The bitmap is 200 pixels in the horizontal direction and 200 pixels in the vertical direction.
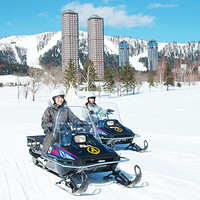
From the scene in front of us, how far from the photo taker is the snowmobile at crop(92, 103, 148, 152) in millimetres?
7383

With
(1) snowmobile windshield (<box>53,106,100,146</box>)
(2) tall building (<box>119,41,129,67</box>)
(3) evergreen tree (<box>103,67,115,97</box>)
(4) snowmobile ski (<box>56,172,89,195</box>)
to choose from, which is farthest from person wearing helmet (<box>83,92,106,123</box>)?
(2) tall building (<box>119,41,129,67</box>)

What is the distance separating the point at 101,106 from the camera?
27.8 feet

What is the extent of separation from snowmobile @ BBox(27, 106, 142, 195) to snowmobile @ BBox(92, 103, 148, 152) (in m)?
1.87

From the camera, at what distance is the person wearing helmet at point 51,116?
551cm

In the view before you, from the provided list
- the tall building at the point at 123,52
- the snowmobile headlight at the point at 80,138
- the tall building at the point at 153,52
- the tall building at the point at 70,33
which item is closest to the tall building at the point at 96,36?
the tall building at the point at 70,33

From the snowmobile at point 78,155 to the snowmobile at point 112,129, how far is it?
1870mm

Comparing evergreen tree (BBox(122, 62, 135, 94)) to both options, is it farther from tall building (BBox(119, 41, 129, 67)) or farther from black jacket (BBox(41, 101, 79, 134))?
tall building (BBox(119, 41, 129, 67))

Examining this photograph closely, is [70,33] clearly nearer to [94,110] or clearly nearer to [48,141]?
[94,110]

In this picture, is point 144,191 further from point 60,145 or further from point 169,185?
point 60,145

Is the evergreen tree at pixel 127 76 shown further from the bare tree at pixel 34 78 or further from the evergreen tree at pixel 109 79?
the bare tree at pixel 34 78

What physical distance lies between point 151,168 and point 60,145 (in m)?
2.17

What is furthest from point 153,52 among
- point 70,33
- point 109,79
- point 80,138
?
point 80,138

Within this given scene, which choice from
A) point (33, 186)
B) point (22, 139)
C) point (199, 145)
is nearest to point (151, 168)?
point (33, 186)

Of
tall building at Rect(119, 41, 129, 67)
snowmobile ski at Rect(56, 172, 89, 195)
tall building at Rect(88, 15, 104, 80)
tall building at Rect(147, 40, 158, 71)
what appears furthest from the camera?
tall building at Rect(119, 41, 129, 67)
